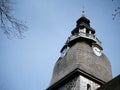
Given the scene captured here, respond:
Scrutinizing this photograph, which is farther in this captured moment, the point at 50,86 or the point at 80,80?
the point at 50,86

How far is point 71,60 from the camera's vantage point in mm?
24844

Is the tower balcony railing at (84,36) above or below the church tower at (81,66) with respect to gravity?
above

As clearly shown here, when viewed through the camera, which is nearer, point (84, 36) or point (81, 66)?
point (81, 66)

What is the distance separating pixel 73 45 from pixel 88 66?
3.72 m

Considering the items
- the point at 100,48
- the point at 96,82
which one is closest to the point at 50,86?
the point at 96,82

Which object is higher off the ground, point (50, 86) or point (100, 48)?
point (100, 48)

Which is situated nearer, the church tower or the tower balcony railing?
the church tower

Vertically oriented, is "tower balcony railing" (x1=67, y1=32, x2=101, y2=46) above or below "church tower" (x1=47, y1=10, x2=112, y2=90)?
above

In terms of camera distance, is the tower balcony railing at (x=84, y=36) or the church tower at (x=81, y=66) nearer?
the church tower at (x=81, y=66)

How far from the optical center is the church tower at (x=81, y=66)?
23219 millimetres

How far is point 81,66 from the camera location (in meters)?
23.7

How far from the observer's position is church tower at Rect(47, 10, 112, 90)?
76.2 feet

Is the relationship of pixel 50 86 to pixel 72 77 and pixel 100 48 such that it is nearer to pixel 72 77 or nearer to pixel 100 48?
pixel 72 77

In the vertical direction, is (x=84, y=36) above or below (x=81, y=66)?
above
